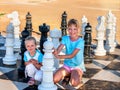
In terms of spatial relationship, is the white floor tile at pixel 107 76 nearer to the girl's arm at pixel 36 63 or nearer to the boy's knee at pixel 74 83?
the boy's knee at pixel 74 83

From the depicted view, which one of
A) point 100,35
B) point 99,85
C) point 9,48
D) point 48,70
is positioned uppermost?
point 100,35

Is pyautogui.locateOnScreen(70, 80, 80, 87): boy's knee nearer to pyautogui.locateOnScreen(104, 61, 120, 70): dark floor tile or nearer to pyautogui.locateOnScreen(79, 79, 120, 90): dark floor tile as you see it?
pyautogui.locateOnScreen(79, 79, 120, 90): dark floor tile

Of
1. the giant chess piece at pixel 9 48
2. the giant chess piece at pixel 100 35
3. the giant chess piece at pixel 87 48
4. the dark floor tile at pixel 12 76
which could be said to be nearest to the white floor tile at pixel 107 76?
the giant chess piece at pixel 87 48

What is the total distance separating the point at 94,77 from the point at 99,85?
0.38 metres

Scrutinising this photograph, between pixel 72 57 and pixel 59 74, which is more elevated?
pixel 72 57

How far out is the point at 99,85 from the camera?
484cm

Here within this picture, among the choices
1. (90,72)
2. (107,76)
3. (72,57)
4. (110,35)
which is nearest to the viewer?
(72,57)

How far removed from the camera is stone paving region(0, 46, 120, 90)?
4.73m

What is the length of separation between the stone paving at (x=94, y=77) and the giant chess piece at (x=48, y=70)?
0.80ft

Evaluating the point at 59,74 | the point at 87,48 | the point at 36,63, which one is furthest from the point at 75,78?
the point at 87,48

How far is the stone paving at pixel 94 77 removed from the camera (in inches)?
186

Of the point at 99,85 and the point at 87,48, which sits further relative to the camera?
the point at 87,48

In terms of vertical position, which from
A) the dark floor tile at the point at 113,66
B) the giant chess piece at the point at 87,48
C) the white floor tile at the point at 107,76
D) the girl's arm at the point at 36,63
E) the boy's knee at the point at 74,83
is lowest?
the boy's knee at the point at 74,83

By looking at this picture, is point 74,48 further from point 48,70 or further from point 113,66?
point 113,66
